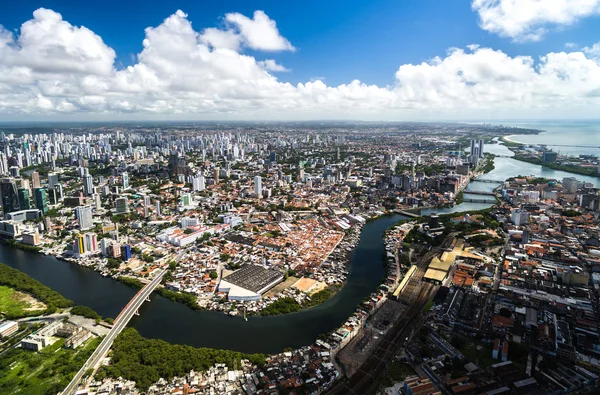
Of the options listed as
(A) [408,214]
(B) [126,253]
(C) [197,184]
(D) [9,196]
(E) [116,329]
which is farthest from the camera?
(C) [197,184]

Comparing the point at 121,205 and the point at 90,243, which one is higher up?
the point at 121,205

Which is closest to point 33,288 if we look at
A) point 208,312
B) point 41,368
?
point 41,368

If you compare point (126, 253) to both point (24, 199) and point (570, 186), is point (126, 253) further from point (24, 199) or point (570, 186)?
point (570, 186)

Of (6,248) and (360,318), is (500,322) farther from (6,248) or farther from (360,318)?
(6,248)

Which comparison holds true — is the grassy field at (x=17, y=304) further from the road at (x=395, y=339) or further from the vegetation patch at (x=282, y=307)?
the road at (x=395, y=339)

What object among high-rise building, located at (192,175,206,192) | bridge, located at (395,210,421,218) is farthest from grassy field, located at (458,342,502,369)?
high-rise building, located at (192,175,206,192)
